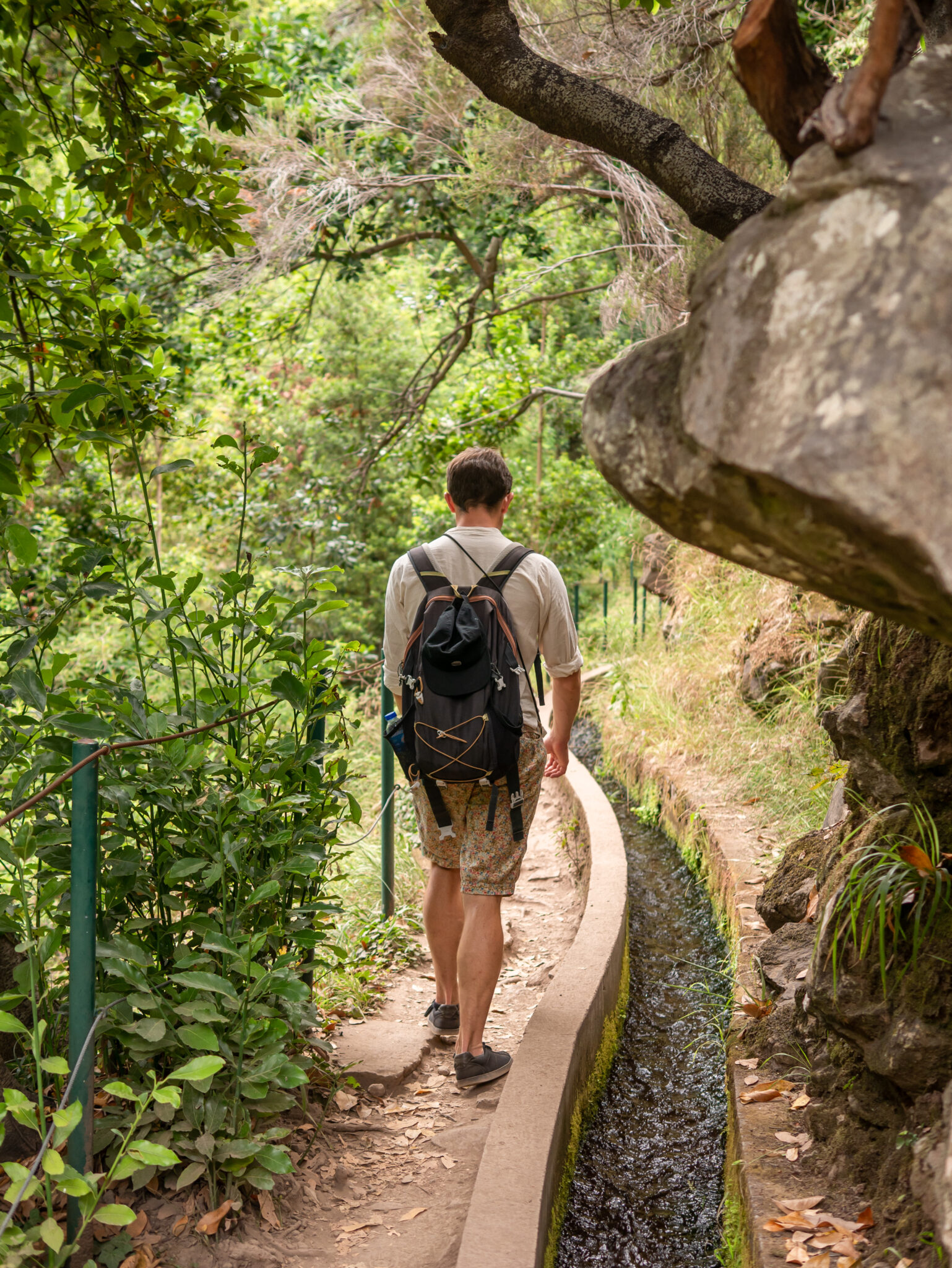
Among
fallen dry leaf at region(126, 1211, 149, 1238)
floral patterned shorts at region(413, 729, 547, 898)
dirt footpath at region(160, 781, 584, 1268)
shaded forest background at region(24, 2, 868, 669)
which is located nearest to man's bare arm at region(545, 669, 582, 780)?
floral patterned shorts at region(413, 729, 547, 898)

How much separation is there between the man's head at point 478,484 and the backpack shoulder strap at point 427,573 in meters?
0.19

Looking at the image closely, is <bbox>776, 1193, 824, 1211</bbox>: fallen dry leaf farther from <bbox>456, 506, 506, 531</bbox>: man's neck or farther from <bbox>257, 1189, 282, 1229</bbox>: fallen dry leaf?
<bbox>456, 506, 506, 531</bbox>: man's neck

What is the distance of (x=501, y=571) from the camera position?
302cm

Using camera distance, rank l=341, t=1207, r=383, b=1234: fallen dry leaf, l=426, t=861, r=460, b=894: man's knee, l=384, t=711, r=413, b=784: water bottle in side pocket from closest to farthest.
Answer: l=341, t=1207, r=383, b=1234: fallen dry leaf, l=384, t=711, r=413, b=784: water bottle in side pocket, l=426, t=861, r=460, b=894: man's knee

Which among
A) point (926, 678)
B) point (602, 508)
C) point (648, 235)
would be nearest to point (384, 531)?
point (602, 508)

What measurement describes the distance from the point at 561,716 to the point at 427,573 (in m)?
0.69

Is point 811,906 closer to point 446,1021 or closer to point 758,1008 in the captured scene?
point 758,1008

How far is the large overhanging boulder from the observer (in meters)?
1.25

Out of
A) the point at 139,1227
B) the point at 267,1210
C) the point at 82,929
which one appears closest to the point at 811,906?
the point at 267,1210

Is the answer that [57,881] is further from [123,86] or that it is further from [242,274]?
[242,274]

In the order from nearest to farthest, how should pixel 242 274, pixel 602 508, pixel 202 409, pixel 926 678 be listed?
pixel 926 678, pixel 242 274, pixel 202 409, pixel 602 508

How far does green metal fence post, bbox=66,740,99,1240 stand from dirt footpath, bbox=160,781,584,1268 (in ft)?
1.04

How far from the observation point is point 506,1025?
3746mm

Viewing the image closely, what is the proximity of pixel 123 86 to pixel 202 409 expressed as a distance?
811cm
